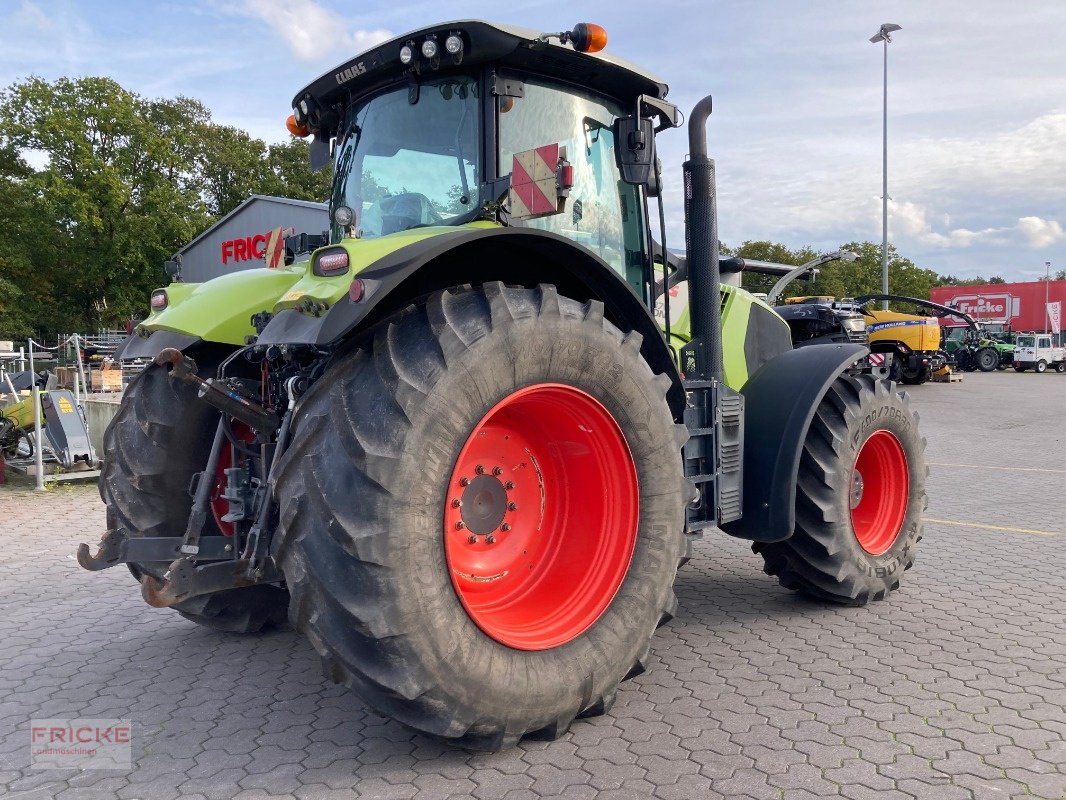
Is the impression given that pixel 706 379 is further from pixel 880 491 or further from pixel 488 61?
pixel 488 61

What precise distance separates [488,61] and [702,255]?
4.80ft

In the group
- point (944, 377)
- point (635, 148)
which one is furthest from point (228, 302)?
point (944, 377)

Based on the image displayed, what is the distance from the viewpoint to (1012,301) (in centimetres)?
5109

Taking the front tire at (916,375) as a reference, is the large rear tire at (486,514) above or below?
above

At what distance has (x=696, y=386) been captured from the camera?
13.0 feet

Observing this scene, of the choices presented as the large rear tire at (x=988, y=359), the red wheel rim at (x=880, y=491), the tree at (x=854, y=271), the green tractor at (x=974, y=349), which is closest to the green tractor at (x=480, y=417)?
the red wheel rim at (x=880, y=491)

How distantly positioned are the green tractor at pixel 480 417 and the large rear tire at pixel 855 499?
20 millimetres

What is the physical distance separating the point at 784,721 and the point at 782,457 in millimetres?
1363

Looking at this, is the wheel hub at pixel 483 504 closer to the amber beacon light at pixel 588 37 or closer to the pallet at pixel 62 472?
the amber beacon light at pixel 588 37

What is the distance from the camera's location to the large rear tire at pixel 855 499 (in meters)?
4.24

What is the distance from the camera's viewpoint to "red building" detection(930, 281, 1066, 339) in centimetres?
4962

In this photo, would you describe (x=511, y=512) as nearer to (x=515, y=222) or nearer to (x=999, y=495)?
(x=515, y=222)

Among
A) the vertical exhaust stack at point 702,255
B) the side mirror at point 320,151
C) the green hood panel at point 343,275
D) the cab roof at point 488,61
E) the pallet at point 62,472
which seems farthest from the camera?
the pallet at point 62,472

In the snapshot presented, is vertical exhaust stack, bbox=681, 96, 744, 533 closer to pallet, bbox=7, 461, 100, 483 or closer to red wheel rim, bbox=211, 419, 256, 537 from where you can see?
red wheel rim, bbox=211, 419, 256, 537
